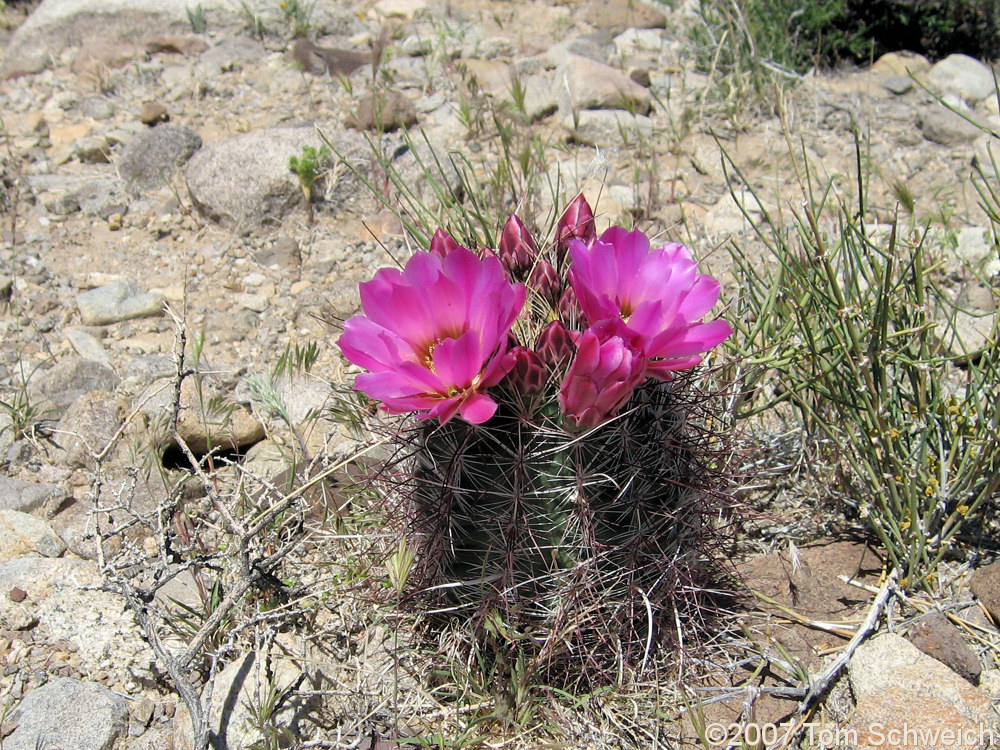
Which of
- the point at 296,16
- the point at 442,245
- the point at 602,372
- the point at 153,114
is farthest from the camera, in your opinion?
the point at 296,16

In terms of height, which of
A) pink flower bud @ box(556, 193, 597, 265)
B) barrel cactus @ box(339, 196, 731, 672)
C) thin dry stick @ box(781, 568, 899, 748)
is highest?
pink flower bud @ box(556, 193, 597, 265)

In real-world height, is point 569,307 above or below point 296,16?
above

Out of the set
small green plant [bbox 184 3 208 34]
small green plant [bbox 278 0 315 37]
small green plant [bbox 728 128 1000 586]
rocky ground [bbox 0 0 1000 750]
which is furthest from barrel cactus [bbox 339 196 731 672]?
small green plant [bbox 184 3 208 34]

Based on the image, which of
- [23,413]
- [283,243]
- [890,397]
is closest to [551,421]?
[890,397]

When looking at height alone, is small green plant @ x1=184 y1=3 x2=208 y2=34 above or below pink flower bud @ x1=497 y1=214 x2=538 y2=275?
below

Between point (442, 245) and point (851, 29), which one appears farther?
point (851, 29)

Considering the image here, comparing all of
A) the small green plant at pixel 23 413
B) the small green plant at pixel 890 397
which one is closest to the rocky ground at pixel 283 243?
the small green plant at pixel 23 413

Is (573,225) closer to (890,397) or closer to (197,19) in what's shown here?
(890,397)

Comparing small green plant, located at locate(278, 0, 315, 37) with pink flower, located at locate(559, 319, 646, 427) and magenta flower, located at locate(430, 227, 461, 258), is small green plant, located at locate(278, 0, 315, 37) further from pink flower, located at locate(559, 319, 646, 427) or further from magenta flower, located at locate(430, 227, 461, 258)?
pink flower, located at locate(559, 319, 646, 427)
